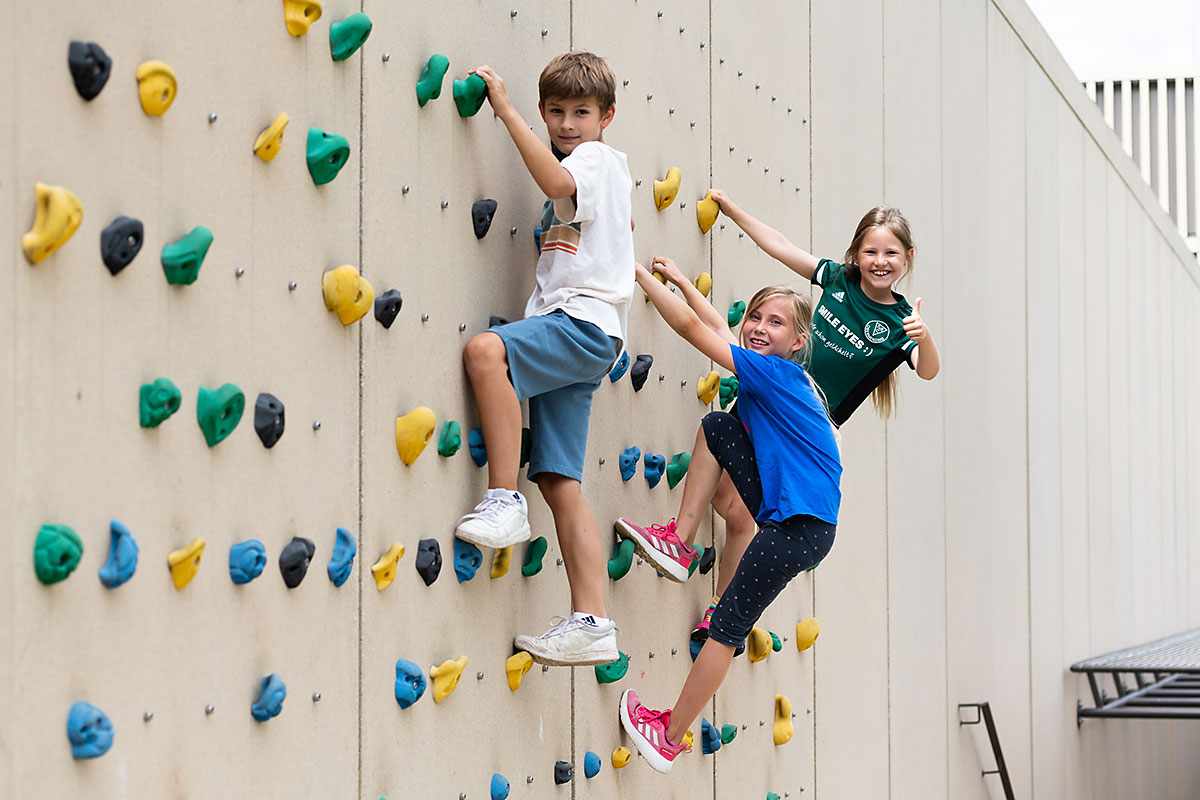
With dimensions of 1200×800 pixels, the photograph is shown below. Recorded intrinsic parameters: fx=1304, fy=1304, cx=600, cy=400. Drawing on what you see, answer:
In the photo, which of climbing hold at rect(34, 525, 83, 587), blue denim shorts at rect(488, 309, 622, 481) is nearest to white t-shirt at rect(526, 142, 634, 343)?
blue denim shorts at rect(488, 309, 622, 481)

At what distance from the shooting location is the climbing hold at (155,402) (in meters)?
2.21

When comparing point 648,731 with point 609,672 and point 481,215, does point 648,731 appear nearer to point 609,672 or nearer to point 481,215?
point 609,672

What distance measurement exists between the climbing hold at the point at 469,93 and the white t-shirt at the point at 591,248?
0.25 metres

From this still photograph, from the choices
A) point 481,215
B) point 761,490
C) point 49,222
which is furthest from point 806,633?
point 49,222

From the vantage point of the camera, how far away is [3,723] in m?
1.97

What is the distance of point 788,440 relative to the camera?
3596 mm

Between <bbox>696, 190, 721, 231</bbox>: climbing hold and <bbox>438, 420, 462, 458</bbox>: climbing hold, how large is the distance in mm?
1439

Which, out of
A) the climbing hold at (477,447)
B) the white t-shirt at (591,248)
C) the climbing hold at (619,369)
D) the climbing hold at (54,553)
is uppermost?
the white t-shirt at (591,248)

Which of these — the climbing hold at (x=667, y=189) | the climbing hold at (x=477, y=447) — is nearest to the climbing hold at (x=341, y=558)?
the climbing hold at (x=477, y=447)

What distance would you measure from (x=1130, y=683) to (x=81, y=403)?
9172 mm

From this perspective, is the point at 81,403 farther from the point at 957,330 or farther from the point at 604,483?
the point at 957,330

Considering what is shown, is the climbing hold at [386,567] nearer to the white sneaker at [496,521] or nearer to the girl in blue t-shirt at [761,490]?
the white sneaker at [496,521]

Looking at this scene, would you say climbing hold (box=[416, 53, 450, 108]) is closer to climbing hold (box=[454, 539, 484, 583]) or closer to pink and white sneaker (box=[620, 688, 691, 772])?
climbing hold (box=[454, 539, 484, 583])

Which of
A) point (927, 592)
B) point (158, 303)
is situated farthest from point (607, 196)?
point (927, 592)
